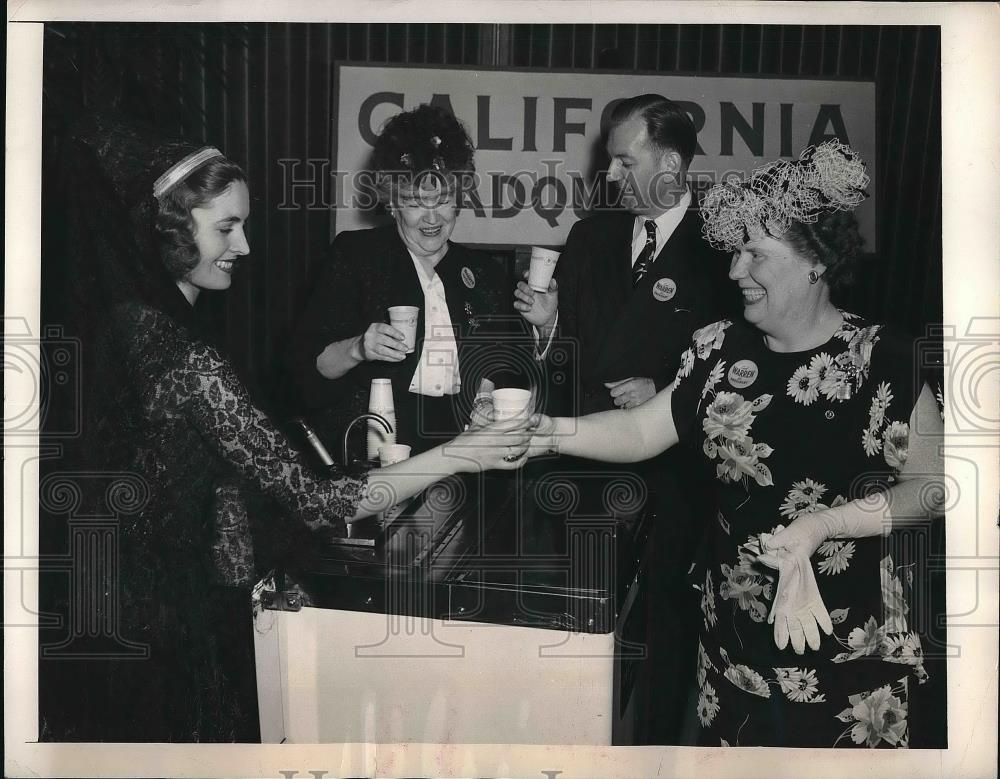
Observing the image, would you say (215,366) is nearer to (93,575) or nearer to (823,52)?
(93,575)

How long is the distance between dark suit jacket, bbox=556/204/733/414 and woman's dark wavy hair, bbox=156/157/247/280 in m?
0.73

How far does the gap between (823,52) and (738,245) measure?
47 cm

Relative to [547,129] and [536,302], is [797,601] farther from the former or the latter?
[547,129]

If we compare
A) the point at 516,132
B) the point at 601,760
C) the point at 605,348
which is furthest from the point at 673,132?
the point at 601,760

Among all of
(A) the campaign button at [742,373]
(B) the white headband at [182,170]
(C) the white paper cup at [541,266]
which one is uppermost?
(B) the white headband at [182,170]

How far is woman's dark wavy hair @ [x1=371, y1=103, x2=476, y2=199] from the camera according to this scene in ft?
5.95

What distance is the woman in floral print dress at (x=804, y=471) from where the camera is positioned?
1674 mm

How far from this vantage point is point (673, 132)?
5.90 ft

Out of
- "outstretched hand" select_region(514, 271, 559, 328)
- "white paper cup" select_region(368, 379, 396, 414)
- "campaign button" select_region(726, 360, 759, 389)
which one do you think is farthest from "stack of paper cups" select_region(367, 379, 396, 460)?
"campaign button" select_region(726, 360, 759, 389)

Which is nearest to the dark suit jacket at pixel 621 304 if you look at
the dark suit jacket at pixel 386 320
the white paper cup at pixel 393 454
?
the dark suit jacket at pixel 386 320

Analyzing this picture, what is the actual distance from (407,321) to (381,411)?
0.66 ft

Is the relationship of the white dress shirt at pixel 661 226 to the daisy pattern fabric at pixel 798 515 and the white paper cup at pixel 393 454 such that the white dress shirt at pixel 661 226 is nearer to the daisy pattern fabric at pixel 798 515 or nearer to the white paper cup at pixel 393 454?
the daisy pattern fabric at pixel 798 515

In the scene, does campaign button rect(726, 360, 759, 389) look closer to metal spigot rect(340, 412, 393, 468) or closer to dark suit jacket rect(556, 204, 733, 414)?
dark suit jacket rect(556, 204, 733, 414)

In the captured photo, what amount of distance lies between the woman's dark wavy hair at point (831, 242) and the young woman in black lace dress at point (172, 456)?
Result: 67 cm
